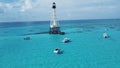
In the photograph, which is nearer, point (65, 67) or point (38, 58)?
point (65, 67)

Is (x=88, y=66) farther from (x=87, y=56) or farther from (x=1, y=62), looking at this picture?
(x=1, y=62)

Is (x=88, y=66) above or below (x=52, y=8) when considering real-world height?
below

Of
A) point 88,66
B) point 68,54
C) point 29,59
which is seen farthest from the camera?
point 68,54

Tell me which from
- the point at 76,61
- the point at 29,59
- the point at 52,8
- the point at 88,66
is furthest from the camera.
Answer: the point at 52,8

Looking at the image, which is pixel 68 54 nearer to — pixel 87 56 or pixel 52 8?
pixel 87 56

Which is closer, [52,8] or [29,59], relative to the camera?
[29,59]

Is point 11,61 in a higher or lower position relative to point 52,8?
lower

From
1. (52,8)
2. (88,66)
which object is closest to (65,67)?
(88,66)

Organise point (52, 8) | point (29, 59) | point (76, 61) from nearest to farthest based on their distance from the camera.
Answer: point (76, 61), point (29, 59), point (52, 8)

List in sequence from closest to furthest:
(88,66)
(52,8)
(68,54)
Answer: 1. (88,66)
2. (68,54)
3. (52,8)
